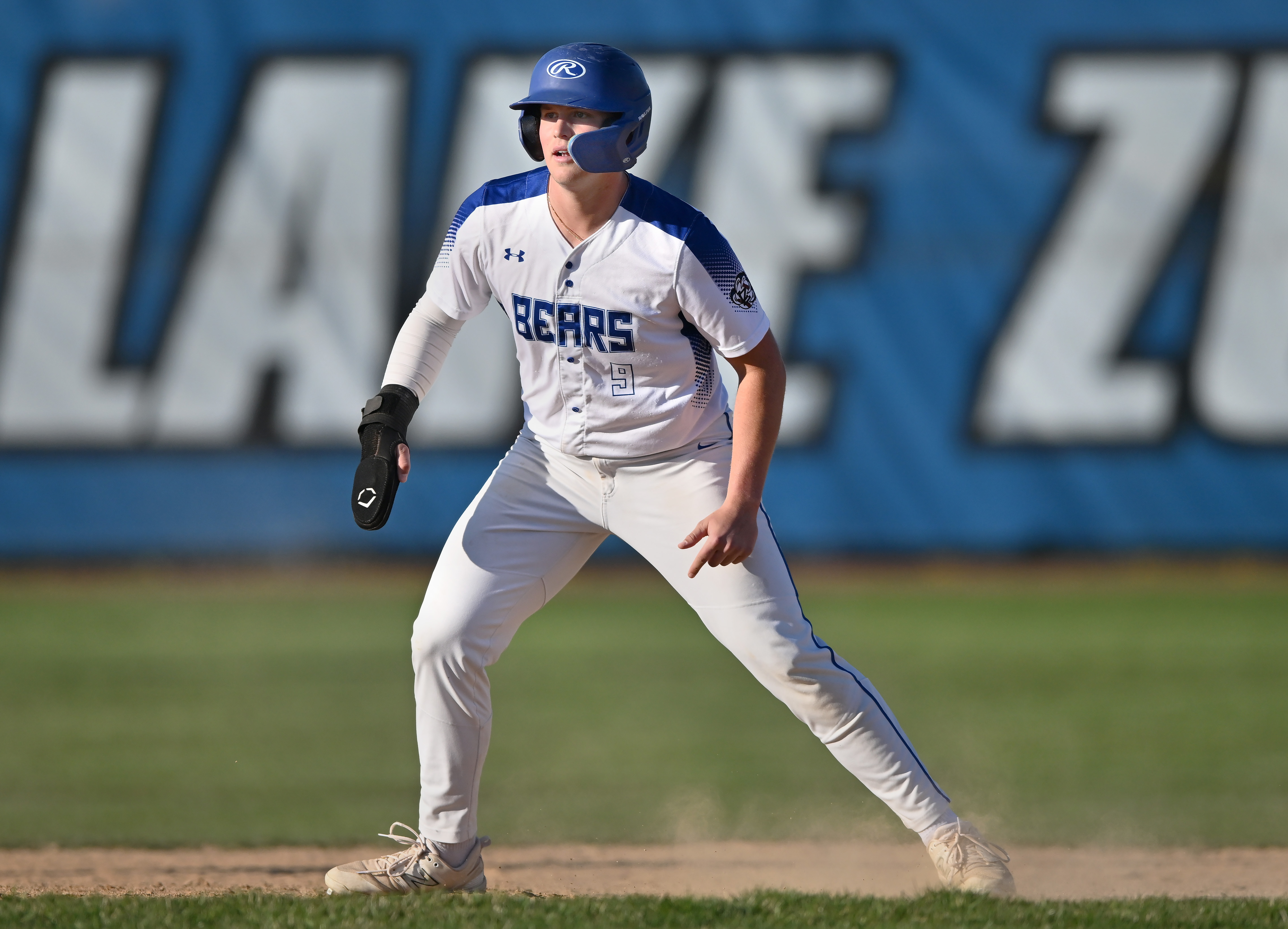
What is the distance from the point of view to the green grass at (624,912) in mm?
3523

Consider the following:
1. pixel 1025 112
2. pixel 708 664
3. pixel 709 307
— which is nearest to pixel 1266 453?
pixel 1025 112

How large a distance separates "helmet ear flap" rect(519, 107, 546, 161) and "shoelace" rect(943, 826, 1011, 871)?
2.17 meters

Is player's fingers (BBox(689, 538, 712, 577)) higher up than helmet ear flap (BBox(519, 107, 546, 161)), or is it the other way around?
helmet ear flap (BBox(519, 107, 546, 161))

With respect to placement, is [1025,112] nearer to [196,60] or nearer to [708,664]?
[708,664]

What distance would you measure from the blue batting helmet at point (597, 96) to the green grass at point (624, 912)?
1931mm

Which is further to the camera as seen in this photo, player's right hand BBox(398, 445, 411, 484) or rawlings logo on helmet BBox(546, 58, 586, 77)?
player's right hand BBox(398, 445, 411, 484)

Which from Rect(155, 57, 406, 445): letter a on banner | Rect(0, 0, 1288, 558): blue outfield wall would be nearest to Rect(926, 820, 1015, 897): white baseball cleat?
Rect(0, 0, 1288, 558): blue outfield wall

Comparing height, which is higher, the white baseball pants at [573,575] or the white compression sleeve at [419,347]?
the white compression sleeve at [419,347]

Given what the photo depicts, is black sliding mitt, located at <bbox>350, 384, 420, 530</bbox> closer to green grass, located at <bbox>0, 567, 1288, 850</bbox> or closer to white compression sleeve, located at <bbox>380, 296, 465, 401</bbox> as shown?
white compression sleeve, located at <bbox>380, 296, 465, 401</bbox>

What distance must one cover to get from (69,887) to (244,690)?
3711mm

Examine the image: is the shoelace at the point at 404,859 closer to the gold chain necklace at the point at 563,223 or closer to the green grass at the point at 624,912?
the green grass at the point at 624,912

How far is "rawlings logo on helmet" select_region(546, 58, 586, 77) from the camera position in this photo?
373 cm

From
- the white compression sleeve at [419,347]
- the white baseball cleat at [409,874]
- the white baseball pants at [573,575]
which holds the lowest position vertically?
the white baseball cleat at [409,874]

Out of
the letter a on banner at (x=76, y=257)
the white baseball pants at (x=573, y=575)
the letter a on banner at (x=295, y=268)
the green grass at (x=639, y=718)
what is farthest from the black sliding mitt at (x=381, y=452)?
the letter a on banner at (x=76, y=257)
